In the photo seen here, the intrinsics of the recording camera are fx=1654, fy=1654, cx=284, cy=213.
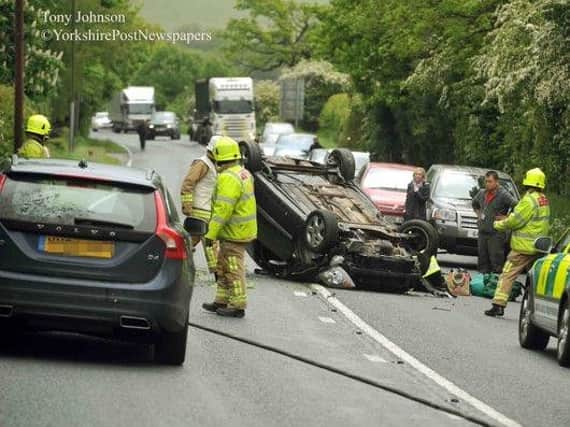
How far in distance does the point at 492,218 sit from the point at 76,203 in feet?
41.0

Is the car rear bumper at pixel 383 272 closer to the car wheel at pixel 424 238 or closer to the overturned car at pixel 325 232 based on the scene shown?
the overturned car at pixel 325 232

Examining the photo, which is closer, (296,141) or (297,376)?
(297,376)

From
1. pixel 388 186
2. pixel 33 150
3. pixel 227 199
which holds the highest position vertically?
pixel 33 150

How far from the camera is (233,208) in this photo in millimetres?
16281

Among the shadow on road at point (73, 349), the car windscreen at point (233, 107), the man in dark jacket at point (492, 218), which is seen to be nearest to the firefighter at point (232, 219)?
the shadow on road at point (73, 349)

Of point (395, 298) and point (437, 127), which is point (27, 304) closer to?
point (395, 298)

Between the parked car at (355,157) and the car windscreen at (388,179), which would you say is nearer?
the car windscreen at (388,179)

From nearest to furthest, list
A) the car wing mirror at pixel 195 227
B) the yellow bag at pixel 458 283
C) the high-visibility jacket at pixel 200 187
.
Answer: the car wing mirror at pixel 195 227 → the high-visibility jacket at pixel 200 187 → the yellow bag at pixel 458 283

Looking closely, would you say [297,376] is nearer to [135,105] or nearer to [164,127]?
[164,127]

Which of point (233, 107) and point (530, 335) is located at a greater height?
point (530, 335)

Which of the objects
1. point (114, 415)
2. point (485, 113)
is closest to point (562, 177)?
point (485, 113)

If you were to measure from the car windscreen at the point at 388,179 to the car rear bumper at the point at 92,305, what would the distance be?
62.5 feet

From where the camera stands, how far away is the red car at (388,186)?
30.2 m

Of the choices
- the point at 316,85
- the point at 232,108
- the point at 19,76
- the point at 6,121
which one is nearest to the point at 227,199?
the point at 19,76
